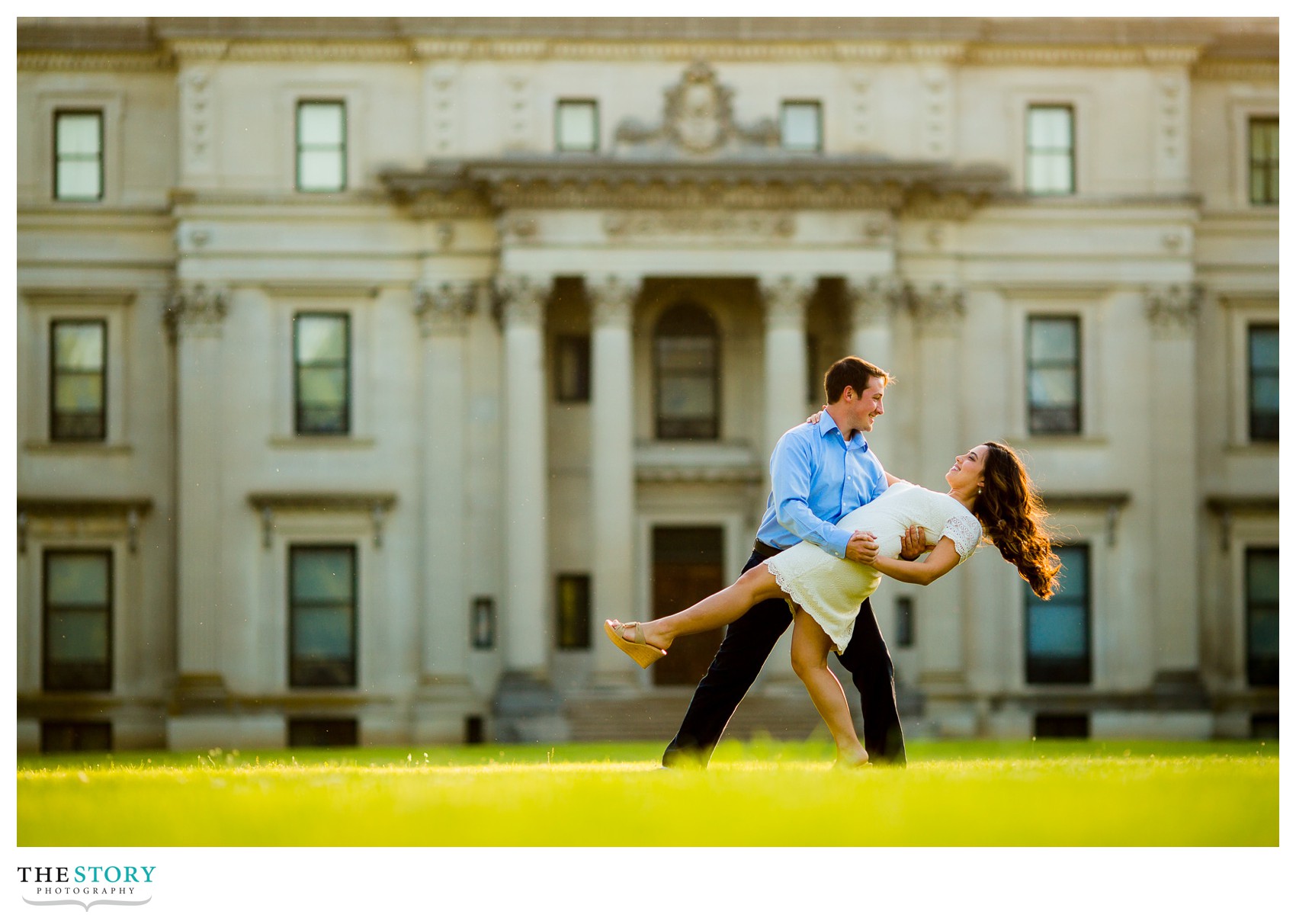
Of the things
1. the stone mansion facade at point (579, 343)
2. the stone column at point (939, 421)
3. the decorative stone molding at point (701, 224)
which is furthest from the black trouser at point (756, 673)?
the stone column at point (939, 421)

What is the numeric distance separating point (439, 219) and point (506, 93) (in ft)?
8.96

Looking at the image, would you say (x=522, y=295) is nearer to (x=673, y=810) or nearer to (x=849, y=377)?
(x=849, y=377)

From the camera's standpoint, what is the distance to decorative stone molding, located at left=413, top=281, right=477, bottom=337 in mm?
37250

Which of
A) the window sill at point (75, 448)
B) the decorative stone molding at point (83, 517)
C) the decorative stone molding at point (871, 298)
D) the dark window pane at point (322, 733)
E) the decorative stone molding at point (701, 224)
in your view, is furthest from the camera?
the window sill at point (75, 448)

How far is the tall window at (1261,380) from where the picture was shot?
3922 centimetres

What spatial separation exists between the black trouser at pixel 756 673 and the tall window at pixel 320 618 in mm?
26978

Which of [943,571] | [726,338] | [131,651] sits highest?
[726,338]

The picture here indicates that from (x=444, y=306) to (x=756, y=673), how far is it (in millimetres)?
27034

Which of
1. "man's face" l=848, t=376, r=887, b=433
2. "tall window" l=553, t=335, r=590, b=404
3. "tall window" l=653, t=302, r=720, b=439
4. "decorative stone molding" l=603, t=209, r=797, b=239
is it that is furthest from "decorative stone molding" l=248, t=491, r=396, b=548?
"man's face" l=848, t=376, r=887, b=433

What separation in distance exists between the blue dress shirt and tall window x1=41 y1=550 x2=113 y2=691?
2894 centimetres

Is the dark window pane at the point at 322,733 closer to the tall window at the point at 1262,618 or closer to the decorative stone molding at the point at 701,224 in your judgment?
the decorative stone molding at the point at 701,224

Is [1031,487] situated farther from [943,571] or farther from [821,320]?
[821,320]
